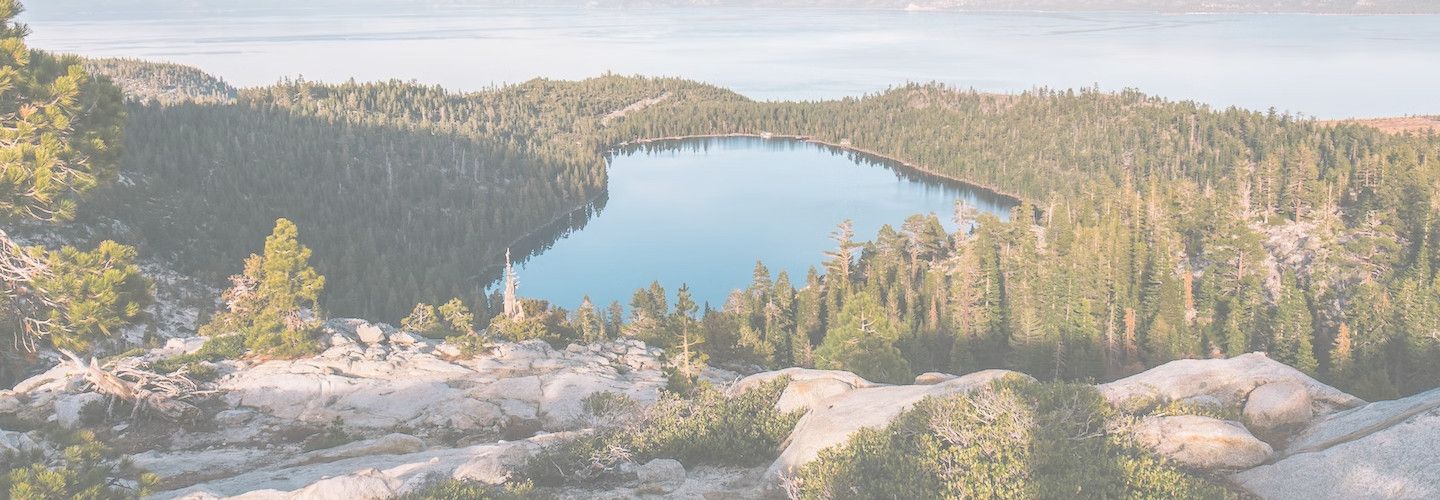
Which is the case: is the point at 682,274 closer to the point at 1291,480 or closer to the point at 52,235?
the point at 52,235

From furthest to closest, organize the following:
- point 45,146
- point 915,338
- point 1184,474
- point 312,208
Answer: point 312,208
point 915,338
point 1184,474
point 45,146

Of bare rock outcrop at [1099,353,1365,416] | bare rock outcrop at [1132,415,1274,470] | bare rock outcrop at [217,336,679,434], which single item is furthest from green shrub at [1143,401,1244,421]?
bare rock outcrop at [217,336,679,434]

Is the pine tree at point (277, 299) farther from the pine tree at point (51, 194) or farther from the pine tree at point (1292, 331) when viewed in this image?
the pine tree at point (1292, 331)

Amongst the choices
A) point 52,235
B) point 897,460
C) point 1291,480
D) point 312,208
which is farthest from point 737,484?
point 312,208

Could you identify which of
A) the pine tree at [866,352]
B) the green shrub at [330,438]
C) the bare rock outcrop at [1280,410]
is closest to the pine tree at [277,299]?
the green shrub at [330,438]

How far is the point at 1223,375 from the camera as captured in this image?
2975 centimetres

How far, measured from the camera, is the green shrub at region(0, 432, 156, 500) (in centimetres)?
1573

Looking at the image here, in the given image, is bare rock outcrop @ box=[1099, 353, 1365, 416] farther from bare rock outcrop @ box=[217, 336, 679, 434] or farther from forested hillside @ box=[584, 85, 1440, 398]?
forested hillside @ box=[584, 85, 1440, 398]

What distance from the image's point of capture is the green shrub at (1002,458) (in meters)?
21.2

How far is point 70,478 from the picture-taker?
1645 cm

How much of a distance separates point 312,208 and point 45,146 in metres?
190

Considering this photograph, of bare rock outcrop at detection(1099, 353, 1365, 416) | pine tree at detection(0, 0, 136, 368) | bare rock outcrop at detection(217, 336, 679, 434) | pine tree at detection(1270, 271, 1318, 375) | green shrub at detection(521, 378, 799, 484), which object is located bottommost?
pine tree at detection(1270, 271, 1318, 375)

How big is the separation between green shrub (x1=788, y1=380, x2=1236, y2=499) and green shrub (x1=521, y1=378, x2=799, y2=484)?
212 inches

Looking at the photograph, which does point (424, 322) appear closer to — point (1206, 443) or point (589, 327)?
point (589, 327)
